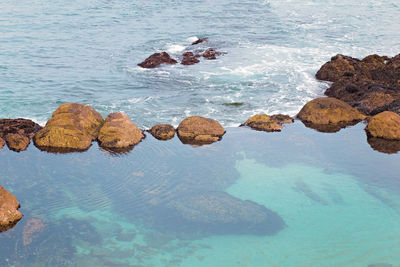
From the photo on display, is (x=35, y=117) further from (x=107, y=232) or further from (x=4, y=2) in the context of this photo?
(x=4, y=2)

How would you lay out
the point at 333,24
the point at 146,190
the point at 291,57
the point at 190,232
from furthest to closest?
the point at 333,24 < the point at 291,57 < the point at 146,190 < the point at 190,232

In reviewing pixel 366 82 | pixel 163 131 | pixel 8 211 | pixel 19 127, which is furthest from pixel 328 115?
pixel 8 211

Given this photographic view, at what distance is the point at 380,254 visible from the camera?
1202cm

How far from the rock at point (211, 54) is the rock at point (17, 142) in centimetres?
1602

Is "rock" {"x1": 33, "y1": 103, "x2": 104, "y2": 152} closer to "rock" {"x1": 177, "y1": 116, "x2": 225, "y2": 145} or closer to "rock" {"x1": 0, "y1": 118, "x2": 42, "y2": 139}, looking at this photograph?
"rock" {"x1": 0, "y1": 118, "x2": 42, "y2": 139}

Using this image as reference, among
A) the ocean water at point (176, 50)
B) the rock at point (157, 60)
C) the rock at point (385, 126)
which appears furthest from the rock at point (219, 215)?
the rock at point (157, 60)

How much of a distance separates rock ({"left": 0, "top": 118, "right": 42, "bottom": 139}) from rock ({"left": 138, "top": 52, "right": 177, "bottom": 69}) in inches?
444

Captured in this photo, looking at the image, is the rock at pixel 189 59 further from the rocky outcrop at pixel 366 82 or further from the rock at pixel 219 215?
the rock at pixel 219 215

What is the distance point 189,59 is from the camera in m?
29.8

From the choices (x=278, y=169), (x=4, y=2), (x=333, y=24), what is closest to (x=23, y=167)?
(x=278, y=169)

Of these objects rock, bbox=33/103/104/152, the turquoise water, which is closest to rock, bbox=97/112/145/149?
the turquoise water

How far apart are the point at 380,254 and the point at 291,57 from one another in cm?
2099

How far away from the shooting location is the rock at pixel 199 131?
59.1 feet

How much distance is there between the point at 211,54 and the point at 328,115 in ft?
43.3
